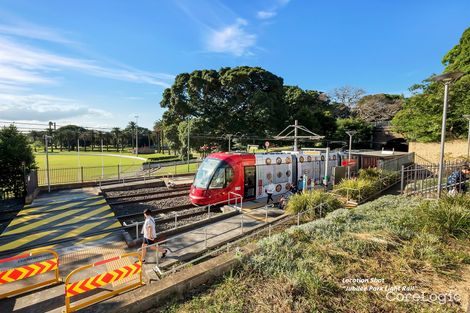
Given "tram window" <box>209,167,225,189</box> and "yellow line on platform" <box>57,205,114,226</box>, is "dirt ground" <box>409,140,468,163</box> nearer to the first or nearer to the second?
"tram window" <box>209,167,225,189</box>

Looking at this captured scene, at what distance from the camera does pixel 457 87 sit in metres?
26.3

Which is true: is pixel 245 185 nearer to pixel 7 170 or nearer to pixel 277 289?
pixel 277 289

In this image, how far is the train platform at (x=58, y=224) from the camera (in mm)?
9844

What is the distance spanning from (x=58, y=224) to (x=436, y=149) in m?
36.9

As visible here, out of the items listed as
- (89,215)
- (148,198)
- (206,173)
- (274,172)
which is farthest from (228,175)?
(89,215)

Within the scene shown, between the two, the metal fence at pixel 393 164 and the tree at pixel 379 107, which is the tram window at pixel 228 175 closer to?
the metal fence at pixel 393 164

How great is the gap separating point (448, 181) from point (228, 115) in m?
31.6

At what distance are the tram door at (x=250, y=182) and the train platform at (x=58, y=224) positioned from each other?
278 inches

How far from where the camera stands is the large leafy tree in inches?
1038

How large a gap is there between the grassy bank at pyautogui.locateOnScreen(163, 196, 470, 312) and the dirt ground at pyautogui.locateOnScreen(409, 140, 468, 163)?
26.1 meters

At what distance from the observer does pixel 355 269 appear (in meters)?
4.56

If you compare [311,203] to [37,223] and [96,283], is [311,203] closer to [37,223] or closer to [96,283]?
[96,283]
